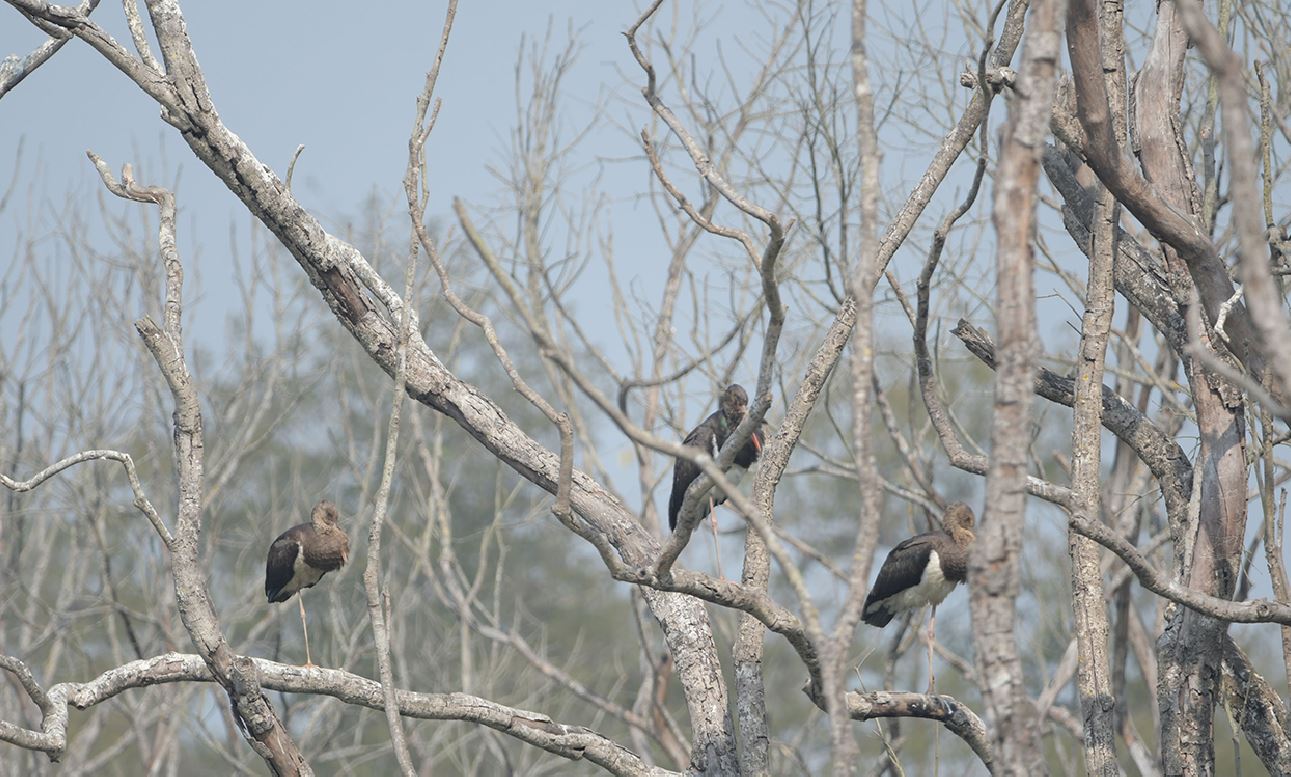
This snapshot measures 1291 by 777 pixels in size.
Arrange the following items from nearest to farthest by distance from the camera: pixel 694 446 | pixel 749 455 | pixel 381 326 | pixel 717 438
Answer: pixel 381 326 < pixel 694 446 < pixel 717 438 < pixel 749 455

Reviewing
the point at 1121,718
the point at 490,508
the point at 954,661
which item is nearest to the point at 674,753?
the point at 954,661

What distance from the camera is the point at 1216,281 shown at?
4953mm

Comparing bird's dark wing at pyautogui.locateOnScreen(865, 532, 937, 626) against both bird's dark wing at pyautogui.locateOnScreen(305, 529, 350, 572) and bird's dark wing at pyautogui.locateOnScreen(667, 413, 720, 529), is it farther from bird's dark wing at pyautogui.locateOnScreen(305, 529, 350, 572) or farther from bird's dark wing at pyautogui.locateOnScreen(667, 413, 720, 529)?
bird's dark wing at pyautogui.locateOnScreen(305, 529, 350, 572)

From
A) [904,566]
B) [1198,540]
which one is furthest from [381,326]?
[904,566]

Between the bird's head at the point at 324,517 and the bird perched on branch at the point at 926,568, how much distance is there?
3.32m

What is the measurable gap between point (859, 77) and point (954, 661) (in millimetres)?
7428

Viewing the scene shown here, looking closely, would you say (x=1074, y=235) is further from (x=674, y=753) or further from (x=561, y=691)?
(x=561, y=691)

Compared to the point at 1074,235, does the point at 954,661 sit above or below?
below

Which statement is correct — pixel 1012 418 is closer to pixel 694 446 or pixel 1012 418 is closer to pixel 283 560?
pixel 694 446

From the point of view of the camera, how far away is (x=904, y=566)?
8055 mm

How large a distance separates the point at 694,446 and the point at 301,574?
2.56 meters

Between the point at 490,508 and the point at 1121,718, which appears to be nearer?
the point at 1121,718

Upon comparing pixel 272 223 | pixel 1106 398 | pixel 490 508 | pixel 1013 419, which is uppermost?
pixel 490 508

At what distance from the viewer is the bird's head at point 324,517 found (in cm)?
827
